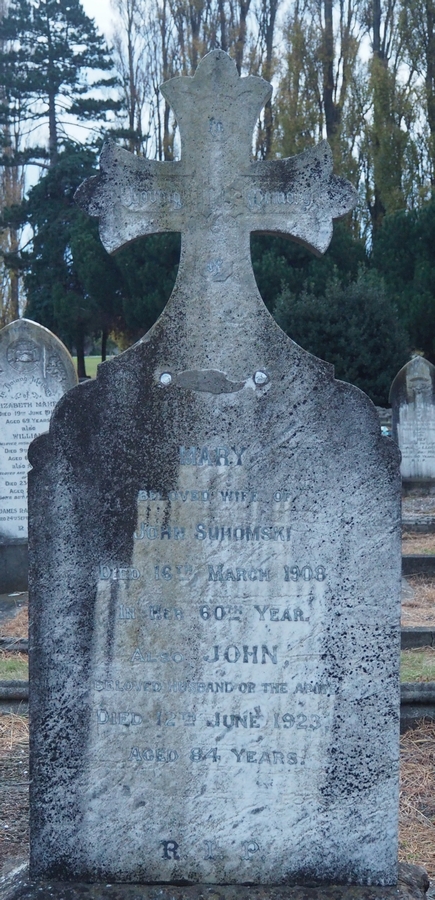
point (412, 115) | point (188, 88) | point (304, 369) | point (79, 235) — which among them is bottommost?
point (304, 369)

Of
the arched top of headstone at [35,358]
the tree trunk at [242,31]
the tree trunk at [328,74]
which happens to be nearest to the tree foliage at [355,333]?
the arched top of headstone at [35,358]

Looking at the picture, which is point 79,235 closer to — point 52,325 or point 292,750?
point 52,325

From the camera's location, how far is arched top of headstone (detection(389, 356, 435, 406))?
45.9 feet

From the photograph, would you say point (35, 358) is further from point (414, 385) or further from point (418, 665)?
point (414, 385)

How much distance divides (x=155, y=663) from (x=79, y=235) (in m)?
27.0

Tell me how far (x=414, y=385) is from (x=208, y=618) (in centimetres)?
1158

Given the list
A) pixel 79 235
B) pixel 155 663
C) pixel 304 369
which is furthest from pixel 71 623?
pixel 79 235

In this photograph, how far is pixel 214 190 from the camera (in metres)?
3.06

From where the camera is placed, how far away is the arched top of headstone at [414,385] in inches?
550

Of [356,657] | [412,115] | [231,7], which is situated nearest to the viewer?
[356,657]

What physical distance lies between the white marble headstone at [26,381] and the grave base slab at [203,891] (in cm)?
593

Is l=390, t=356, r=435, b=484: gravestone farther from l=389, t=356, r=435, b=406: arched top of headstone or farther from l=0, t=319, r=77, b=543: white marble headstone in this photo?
l=0, t=319, r=77, b=543: white marble headstone

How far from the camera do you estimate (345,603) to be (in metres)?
2.94

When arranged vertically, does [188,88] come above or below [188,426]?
above
